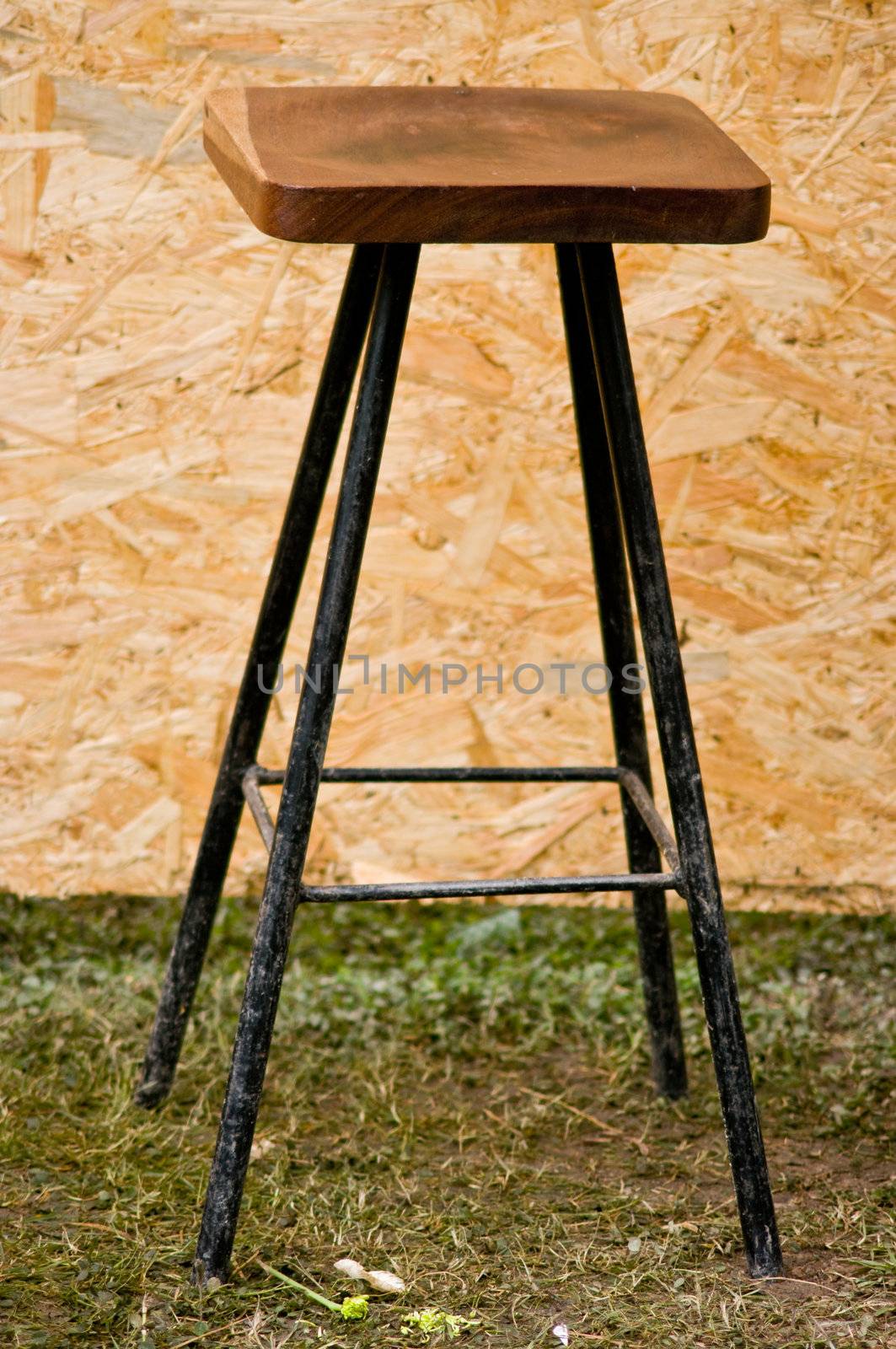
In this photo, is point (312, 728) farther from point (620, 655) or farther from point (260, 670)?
point (620, 655)

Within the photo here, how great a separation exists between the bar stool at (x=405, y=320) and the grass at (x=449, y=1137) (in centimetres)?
10

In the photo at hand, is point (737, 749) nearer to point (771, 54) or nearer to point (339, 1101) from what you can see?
point (339, 1101)

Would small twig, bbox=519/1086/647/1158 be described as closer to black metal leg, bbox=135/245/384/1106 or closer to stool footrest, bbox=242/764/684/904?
stool footrest, bbox=242/764/684/904

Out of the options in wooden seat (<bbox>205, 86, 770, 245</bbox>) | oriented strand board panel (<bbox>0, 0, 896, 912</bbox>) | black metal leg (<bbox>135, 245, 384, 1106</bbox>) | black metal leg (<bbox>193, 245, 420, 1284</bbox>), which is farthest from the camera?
oriented strand board panel (<bbox>0, 0, 896, 912</bbox>)

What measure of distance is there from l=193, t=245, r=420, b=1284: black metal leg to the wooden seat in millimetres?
115

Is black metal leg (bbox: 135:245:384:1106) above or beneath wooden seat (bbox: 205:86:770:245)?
beneath

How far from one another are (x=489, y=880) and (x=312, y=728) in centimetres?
28

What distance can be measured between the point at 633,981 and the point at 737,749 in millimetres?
479

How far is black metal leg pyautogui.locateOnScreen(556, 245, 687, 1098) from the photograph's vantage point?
1.58m

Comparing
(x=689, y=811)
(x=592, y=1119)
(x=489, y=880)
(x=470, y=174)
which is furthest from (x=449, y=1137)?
(x=470, y=174)

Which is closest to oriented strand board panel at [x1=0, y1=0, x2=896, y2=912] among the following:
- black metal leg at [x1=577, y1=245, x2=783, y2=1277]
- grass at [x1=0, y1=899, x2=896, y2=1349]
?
grass at [x1=0, y1=899, x2=896, y2=1349]

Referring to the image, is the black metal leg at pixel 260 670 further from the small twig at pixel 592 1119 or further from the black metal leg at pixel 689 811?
the small twig at pixel 592 1119

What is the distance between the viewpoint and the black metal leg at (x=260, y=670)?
4.84ft

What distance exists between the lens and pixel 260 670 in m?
1.62
